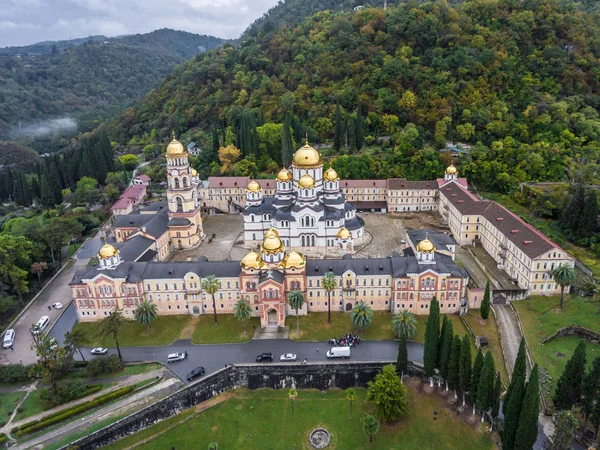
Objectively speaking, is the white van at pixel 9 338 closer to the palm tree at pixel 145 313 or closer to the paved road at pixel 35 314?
the paved road at pixel 35 314

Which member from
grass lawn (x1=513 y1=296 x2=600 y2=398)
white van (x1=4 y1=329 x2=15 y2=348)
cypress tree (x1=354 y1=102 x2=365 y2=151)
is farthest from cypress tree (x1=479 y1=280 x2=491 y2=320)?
cypress tree (x1=354 y1=102 x2=365 y2=151)

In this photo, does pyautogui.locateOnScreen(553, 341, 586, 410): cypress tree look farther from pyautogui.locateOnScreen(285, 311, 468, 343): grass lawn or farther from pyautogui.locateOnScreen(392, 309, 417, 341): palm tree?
pyautogui.locateOnScreen(392, 309, 417, 341): palm tree

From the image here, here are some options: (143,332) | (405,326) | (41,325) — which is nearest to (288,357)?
(405,326)

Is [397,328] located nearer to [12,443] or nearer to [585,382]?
[585,382]

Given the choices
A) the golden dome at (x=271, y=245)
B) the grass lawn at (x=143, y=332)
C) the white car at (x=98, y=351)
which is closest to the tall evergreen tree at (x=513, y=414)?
the golden dome at (x=271, y=245)

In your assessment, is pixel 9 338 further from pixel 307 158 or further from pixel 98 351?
pixel 307 158

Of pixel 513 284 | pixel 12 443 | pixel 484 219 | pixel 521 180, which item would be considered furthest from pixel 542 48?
pixel 12 443

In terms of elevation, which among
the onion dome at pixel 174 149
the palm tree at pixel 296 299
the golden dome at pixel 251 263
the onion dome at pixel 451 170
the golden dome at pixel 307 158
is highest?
the onion dome at pixel 174 149
